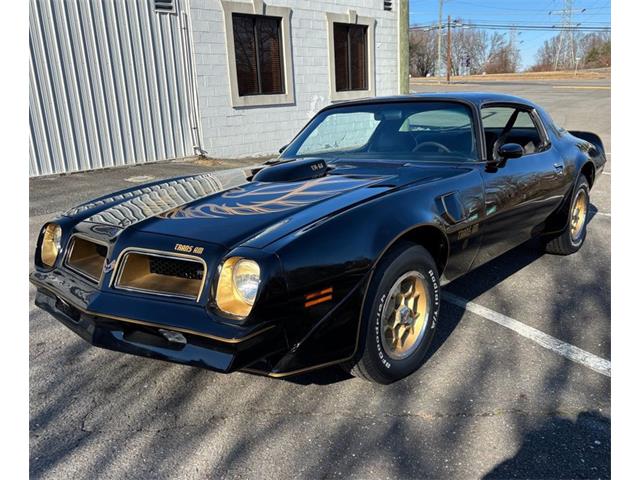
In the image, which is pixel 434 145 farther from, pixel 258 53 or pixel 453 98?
pixel 258 53

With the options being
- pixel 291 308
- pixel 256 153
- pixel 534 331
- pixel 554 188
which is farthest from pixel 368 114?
pixel 256 153

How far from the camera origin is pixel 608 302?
3.81 metres

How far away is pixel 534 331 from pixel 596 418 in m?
0.94

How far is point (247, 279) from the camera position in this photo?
7.20ft

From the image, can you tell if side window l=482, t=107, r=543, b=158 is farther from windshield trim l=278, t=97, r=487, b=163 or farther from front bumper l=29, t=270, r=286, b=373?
front bumper l=29, t=270, r=286, b=373

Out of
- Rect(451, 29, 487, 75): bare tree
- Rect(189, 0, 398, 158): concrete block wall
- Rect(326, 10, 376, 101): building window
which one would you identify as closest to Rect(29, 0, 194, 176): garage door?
Rect(189, 0, 398, 158): concrete block wall

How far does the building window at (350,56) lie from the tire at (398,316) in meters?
10.3

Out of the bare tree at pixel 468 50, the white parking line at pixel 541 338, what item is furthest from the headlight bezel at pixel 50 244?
the bare tree at pixel 468 50

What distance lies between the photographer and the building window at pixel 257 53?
1033cm

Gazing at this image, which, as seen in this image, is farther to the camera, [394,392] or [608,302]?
[608,302]

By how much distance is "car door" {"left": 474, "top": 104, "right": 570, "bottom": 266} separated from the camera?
3.50 meters

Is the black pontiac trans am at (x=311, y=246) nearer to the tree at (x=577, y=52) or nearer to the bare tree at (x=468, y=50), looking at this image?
the tree at (x=577, y=52)

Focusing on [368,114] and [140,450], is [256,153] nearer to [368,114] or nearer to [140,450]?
[368,114]

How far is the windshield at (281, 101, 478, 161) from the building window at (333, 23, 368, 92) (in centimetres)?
873
